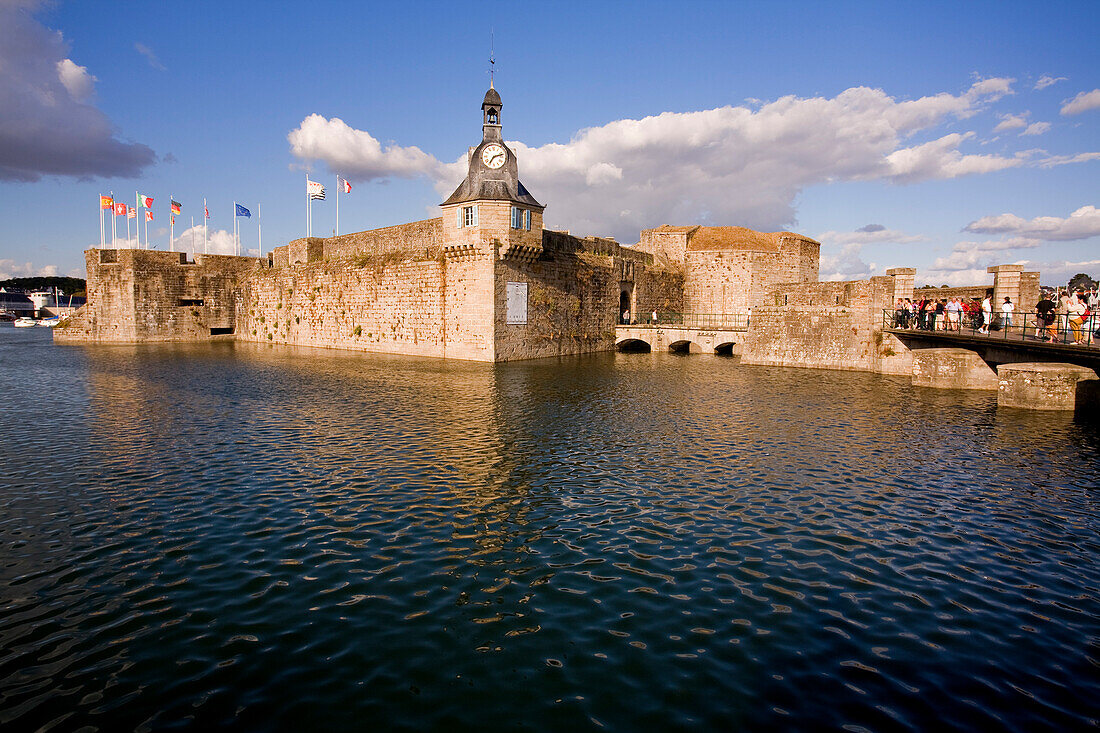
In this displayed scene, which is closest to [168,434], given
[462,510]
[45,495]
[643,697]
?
[45,495]

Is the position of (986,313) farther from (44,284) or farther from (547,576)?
(44,284)

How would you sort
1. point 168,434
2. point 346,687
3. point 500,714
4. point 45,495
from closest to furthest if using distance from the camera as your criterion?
point 500,714 < point 346,687 < point 45,495 < point 168,434

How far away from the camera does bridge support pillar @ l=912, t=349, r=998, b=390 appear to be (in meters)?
21.3

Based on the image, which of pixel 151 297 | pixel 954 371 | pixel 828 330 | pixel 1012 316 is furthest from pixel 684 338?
pixel 151 297

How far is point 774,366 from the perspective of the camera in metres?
29.8

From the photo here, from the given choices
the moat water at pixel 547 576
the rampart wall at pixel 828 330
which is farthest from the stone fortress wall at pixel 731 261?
the moat water at pixel 547 576

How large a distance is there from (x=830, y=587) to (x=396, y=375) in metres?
20.6

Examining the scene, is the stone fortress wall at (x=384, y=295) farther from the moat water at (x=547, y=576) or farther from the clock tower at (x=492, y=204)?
the moat water at (x=547, y=576)

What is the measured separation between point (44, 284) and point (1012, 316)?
20968 cm

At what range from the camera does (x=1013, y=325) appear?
19781mm

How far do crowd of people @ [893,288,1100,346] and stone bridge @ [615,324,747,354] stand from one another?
32.7ft

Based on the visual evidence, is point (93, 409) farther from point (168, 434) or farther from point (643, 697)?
point (643, 697)

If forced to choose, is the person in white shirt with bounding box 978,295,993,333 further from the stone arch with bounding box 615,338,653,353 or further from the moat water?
the stone arch with bounding box 615,338,653,353

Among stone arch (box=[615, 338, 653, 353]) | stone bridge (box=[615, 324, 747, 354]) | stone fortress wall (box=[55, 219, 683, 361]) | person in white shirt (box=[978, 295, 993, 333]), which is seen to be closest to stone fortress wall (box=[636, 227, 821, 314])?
stone fortress wall (box=[55, 219, 683, 361])
